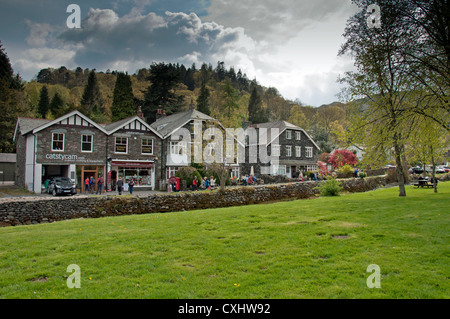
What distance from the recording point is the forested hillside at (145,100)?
5725 cm

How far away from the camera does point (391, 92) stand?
17.4 metres

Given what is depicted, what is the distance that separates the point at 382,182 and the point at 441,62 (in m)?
24.1

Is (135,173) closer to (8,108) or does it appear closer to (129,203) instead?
(129,203)

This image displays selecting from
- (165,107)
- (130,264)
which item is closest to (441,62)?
(130,264)

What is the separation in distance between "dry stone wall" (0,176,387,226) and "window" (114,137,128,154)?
15.8 meters

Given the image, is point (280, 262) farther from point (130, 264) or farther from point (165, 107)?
point (165, 107)

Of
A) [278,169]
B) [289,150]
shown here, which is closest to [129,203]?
[278,169]

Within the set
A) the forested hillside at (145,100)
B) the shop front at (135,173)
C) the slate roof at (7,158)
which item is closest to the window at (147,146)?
the shop front at (135,173)

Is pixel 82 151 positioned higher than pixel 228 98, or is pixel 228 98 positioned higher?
pixel 228 98

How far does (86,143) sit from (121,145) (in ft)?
12.0

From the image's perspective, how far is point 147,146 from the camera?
35.2 metres

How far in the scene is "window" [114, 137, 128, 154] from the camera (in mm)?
33131

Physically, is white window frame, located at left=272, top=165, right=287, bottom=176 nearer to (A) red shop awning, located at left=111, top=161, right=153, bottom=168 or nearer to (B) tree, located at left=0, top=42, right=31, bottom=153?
(A) red shop awning, located at left=111, top=161, right=153, bottom=168

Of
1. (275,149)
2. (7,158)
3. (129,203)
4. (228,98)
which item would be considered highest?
(228,98)
